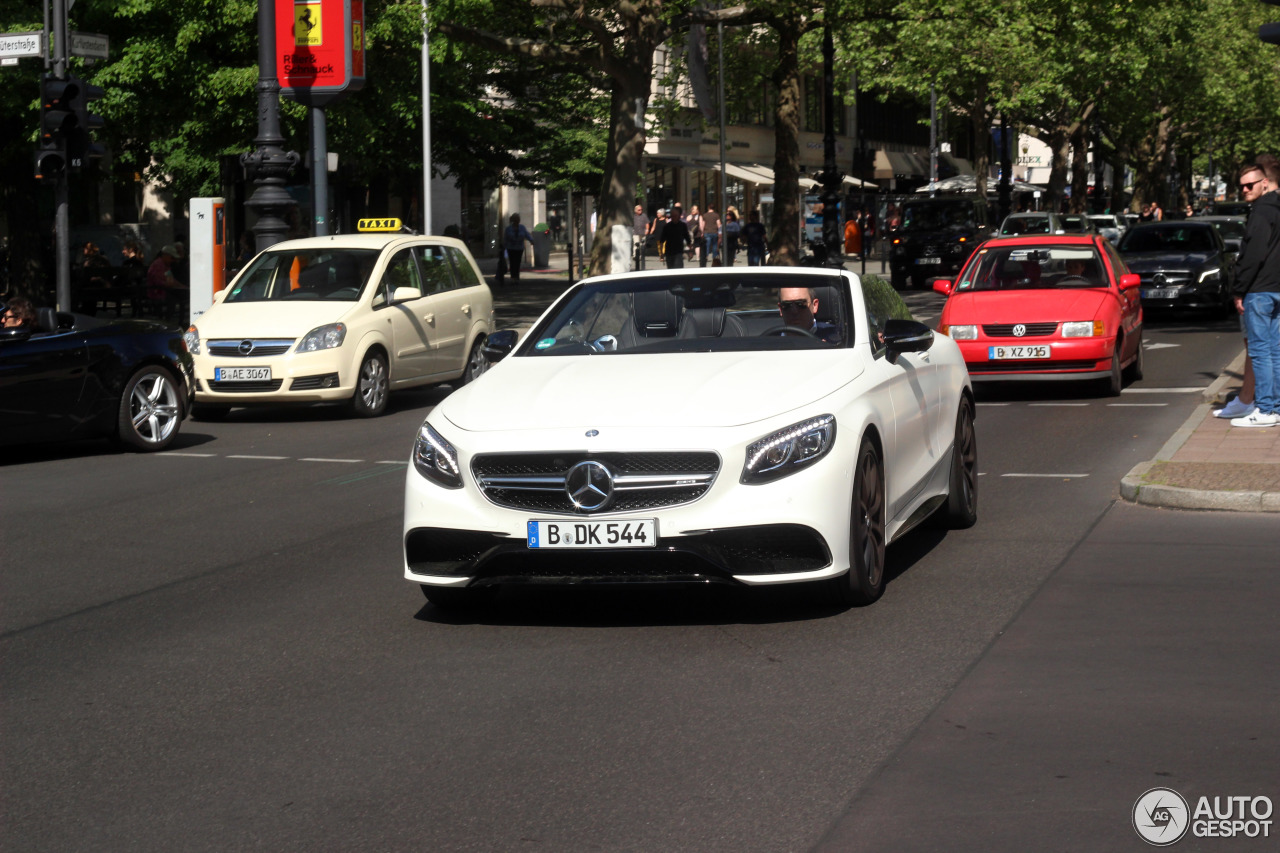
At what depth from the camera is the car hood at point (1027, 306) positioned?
16469mm

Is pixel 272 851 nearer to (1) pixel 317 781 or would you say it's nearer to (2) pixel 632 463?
(1) pixel 317 781

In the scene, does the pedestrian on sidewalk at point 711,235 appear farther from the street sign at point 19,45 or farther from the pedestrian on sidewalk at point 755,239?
the street sign at point 19,45

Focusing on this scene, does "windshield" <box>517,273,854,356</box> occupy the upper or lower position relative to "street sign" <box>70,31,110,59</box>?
lower

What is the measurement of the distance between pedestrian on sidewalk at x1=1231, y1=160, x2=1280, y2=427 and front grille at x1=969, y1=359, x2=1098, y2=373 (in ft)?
12.2

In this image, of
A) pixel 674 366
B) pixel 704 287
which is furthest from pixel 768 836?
pixel 704 287

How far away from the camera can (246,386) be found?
16.0 metres

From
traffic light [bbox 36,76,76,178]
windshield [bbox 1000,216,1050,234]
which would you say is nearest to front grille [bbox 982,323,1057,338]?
traffic light [bbox 36,76,76,178]

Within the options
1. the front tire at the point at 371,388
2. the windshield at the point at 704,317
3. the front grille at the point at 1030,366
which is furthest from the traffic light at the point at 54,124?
the windshield at the point at 704,317

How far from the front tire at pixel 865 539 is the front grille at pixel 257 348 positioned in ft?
31.4

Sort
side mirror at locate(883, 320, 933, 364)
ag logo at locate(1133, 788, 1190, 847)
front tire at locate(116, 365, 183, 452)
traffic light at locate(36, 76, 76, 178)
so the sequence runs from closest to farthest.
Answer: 1. ag logo at locate(1133, 788, 1190, 847)
2. side mirror at locate(883, 320, 933, 364)
3. front tire at locate(116, 365, 183, 452)
4. traffic light at locate(36, 76, 76, 178)

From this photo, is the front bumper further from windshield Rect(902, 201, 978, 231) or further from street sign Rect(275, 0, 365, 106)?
windshield Rect(902, 201, 978, 231)

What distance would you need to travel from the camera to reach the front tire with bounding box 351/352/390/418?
16312mm

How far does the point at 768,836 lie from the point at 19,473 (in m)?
9.44

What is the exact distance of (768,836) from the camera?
4.46 m
